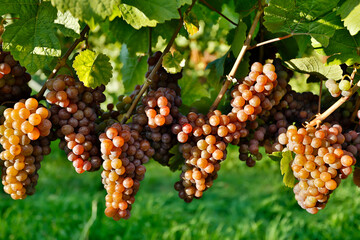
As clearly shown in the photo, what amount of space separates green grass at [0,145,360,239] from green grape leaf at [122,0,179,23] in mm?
2360

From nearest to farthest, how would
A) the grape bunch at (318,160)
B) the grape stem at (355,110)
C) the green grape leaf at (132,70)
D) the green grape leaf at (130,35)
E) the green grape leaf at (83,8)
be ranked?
the green grape leaf at (83,8) → the grape bunch at (318,160) → the grape stem at (355,110) → the green grape leaf at (130,35) → the green grape leaf at (132,70)

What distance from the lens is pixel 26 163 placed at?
2.18 feet

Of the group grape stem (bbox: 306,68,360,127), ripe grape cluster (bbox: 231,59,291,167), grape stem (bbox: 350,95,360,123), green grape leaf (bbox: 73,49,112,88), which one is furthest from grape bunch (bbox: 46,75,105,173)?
grape stem (bbox: 350,95,360,123)

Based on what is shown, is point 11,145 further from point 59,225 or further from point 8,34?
point 59,225

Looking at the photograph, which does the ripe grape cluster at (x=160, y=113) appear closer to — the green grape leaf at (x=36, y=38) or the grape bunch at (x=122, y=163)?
the grape bunch at (x=122, y=163)

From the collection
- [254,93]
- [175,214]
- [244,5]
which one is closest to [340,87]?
[254,93]

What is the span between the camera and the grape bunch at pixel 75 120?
65 centimetres

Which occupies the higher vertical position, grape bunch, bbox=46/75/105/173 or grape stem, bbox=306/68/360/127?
grape stem, bbox=306/68/360/127

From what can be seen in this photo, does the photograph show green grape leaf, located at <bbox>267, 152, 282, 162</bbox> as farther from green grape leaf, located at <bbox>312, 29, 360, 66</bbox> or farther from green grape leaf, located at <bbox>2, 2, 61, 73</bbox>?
green grape leaf, located at <bbox>2, 2, 61, 73</bbox>

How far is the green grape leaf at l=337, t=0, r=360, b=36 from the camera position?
2.00ft

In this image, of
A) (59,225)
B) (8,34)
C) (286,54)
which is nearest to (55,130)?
(8,34)

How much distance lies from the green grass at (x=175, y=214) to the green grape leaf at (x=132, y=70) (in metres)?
2.00

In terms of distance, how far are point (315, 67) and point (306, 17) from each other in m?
0.10

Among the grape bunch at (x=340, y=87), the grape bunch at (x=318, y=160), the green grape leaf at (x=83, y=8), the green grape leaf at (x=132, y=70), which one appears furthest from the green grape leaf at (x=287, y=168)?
the green grape leaf at (x=132, y=70)
